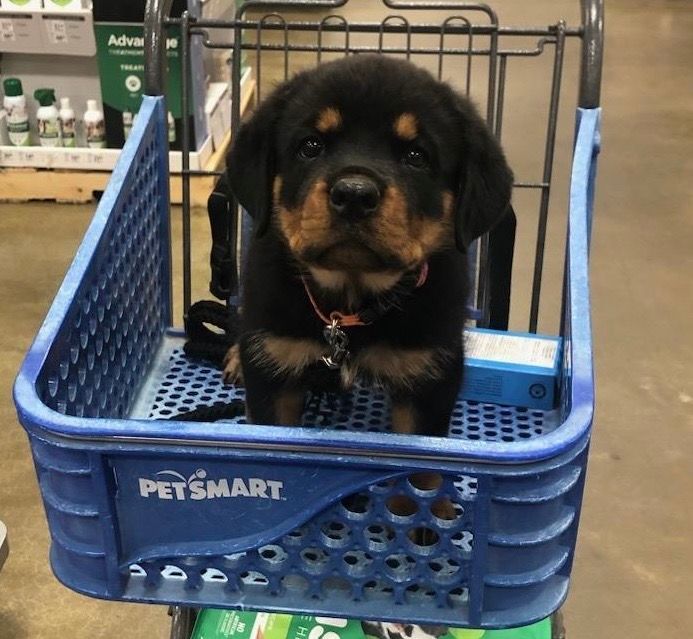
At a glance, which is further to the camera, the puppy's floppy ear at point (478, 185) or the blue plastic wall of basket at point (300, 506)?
the puppy's floppy ear at point (478, 185)

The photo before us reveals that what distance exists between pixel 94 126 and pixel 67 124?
0.12 m

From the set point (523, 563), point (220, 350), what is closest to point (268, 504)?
point (523, 563)

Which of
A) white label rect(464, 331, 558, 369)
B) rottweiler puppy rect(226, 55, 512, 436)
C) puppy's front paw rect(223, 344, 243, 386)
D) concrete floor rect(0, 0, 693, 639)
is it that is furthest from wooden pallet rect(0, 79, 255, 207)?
rottweiler puppy rect(226, 55, 512, 436)

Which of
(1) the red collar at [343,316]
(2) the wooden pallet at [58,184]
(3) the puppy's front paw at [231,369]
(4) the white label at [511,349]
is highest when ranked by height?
(1) the red collar at [343,316]

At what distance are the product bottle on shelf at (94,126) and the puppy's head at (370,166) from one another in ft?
7.54

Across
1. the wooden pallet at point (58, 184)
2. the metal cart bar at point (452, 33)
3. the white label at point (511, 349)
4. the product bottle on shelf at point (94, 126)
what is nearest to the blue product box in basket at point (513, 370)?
the white label at point (511, 349)

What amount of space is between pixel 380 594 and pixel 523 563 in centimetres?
16

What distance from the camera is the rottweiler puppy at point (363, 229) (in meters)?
0.97

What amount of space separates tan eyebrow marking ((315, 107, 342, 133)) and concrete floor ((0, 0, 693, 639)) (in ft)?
3.54

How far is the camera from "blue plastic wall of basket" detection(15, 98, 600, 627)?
81cm

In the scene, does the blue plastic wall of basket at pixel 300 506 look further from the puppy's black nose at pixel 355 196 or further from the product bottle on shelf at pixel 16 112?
the product bottle on shelf at pixel 16 112

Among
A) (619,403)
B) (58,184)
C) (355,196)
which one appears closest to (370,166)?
(355,196)

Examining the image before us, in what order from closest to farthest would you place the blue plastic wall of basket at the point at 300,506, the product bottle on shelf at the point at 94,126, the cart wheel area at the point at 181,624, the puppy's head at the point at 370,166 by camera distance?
the blue plastic wall of basket at the point at 300,506 < the puppy's head at the point at 370,166 < the cart wheel area at the point at 181,624 < the product bottle on shelf at the point at 94,126

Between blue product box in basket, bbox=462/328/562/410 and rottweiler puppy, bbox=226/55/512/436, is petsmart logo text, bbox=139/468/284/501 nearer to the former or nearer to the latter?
rottweiler puppy, bbox=226/55/512/436
